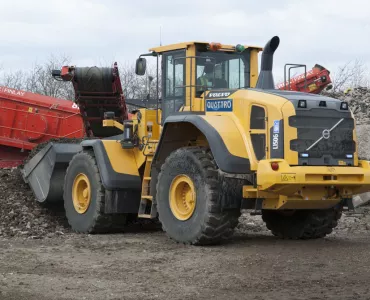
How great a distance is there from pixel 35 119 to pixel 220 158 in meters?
7.54

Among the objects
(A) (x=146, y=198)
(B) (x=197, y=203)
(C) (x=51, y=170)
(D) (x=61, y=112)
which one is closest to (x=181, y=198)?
(B) (x=197, y=203)

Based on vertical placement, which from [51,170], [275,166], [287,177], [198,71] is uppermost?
[198,71]

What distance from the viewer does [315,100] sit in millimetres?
10359

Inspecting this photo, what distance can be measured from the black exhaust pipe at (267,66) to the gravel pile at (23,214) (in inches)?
151

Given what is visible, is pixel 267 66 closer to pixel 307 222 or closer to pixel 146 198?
pixel 307 222

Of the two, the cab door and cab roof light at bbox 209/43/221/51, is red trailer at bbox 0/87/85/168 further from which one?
cab roof light at bbox 209/43/221/51

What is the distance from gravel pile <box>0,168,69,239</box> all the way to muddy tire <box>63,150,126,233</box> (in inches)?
13.7

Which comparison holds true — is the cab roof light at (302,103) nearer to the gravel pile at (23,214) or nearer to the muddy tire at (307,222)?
the muddy tire at (307,222)

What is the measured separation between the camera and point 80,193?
504 inches

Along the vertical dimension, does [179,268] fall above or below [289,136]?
below

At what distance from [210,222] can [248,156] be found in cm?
95

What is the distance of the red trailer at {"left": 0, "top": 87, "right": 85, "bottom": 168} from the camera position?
16.6 metres

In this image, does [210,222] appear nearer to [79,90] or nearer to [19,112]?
[79,90]

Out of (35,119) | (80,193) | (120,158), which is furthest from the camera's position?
(35,119)
